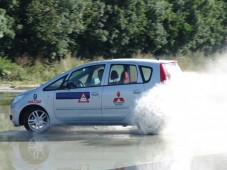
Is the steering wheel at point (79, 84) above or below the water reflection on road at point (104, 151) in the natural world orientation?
above

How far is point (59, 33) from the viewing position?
35625 mm

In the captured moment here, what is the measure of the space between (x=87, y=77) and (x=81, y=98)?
0.53 meters

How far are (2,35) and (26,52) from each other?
3613 mm

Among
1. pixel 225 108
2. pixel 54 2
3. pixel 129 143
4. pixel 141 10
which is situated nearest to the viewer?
pixel 129 143

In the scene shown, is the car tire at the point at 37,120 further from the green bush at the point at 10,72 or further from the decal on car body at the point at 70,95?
the green bush at the point at 10,72

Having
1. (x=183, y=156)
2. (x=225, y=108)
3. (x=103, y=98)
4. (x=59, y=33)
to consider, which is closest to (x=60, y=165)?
(x=183, y=156)

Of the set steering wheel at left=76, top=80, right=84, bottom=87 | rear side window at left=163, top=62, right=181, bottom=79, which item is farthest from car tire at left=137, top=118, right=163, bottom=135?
steering wheel at left=76, top=80, right=84, bottom=87

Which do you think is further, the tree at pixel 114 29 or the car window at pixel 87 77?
the tree at pixel 114 29

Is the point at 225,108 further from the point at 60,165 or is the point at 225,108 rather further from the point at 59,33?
the point at 59,33

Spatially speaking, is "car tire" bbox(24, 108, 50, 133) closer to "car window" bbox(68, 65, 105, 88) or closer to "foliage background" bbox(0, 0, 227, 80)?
"car window" bbox(68, 65, 105, 88)

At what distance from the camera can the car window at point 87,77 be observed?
14770mm

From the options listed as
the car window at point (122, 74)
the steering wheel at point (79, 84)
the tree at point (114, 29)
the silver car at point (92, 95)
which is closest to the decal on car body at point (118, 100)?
the silver car at point (92, 95)

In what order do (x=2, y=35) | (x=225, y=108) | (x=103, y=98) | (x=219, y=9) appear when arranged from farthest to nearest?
(x=219, y=9), (x=2, y=35), (x=225, y=108), (x=103, y=98)

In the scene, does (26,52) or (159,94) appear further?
(26,52)
